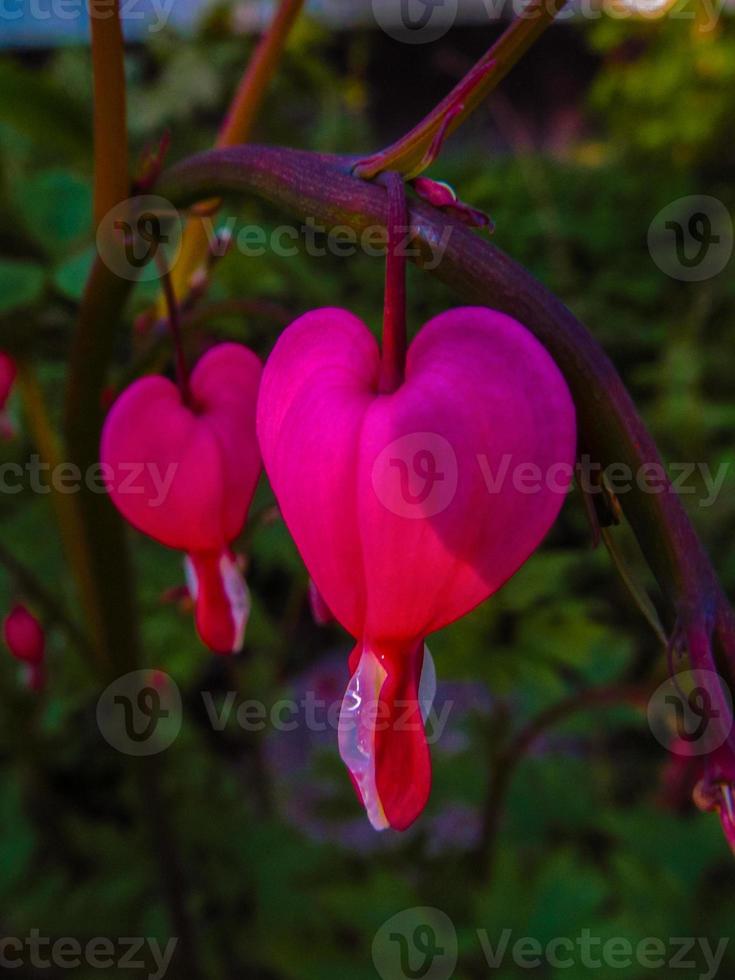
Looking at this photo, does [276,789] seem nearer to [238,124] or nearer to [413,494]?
[238,124]

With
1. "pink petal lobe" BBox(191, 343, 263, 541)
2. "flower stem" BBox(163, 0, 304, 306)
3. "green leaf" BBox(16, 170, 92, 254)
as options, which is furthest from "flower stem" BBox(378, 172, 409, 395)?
"green leaf" BBox(16, 170, 92, 254)

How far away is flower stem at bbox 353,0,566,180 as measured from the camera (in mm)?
283

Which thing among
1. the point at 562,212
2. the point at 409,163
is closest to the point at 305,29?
the point at 562,212

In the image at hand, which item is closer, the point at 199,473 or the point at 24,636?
the point at 199,473

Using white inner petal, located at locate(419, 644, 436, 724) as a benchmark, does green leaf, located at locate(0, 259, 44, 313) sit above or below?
above

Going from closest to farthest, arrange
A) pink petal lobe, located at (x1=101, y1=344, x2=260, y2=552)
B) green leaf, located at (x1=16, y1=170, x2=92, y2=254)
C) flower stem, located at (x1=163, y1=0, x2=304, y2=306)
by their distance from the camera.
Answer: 1. pink petal lobe, located at (x1=101, y1=344, x2=260, y2=552)
2. flower stem, located at (x1=163, y1=0, x2=304, y2=306)
3. green leaf, located at (x1=16, y1=170, x2=92, y2=254)

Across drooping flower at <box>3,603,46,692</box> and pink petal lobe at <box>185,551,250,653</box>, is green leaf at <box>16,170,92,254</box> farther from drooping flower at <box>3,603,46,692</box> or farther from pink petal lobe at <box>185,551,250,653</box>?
pink petal lobe at <box>185,551,250,653</box>

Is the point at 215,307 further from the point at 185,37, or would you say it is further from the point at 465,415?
the point at 185,37

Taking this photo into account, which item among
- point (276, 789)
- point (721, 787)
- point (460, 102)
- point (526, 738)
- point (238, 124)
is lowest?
point (276, 789)

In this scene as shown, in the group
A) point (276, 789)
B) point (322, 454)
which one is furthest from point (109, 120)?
point (276, 789)

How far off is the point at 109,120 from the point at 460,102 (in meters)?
0.22

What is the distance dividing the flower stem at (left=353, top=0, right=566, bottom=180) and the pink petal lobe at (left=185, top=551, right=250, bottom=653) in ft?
0.60

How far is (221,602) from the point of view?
1.30 feet

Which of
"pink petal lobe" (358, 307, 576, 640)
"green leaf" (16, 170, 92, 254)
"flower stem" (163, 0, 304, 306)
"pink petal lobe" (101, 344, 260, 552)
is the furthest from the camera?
"green leaf" (16, 170, 92, 254)
